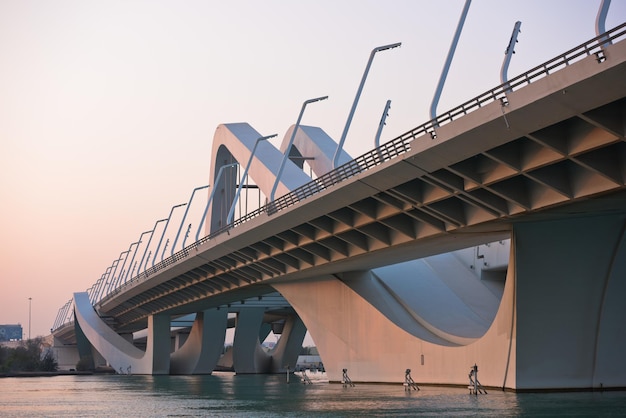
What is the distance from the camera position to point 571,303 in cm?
3338

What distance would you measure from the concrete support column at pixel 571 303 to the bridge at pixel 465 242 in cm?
5

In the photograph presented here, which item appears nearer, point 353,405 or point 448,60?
point 353,405

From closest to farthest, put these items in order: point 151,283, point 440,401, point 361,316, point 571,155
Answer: point 571,155 < point 440,401 < point 361,316 < point 151,283

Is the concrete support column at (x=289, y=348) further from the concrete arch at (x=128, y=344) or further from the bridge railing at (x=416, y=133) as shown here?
the bridge railing at (x=416, y=133)

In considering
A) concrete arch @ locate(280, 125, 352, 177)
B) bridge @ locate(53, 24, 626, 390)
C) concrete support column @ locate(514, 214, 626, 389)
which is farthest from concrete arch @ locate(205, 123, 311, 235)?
concrete support column @ locate(514, 214, 626, 389)

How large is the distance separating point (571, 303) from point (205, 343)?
62.4 meters

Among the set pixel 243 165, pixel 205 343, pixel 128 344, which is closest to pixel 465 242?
pixel 243 165

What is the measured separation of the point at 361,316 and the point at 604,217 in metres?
20.2

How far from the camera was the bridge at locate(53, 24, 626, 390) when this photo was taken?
26.1 metres

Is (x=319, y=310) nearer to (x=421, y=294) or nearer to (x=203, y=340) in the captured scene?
(x=421, y=294)

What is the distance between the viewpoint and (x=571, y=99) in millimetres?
23422

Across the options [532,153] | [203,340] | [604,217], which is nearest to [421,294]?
[604,217]

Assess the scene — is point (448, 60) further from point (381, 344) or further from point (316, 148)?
point (316, 148)

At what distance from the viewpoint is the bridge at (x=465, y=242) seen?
2608 centimetres
